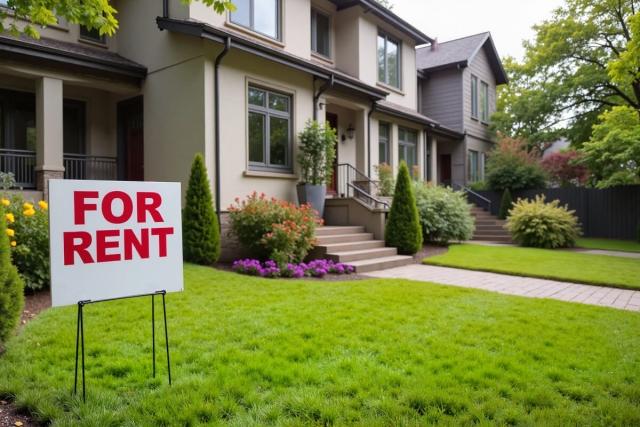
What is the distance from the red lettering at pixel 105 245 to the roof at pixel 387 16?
1272 cm

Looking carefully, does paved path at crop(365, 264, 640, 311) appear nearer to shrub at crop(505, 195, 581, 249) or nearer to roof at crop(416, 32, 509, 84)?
shrub at crop(505, 195, 581, 249)

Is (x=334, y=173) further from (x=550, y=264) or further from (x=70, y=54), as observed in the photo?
(x=70, y=54)

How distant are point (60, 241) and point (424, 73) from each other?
1980cm

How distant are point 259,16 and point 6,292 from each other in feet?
29.7

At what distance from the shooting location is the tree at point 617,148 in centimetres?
1331

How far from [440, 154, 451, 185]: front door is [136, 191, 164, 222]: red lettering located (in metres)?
18.6

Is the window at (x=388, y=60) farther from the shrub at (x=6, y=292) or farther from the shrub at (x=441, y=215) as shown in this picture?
the shrub at (x=6, y=292)

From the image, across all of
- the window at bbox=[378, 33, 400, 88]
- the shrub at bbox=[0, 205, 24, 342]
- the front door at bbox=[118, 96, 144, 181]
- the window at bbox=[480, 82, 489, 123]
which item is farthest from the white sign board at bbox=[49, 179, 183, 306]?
the window at bbox=[480, 82, 489, 123]

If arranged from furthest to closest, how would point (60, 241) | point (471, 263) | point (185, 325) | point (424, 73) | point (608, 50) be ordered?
1. point (424, 73)
2. point (608, 50)
3. point (471, 263)
4. point (185, 325)
5. point (60, 241)

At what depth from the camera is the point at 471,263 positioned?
9.14 metres

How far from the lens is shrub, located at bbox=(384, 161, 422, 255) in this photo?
10156mm

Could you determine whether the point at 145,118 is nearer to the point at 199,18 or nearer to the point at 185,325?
the point at 199,18

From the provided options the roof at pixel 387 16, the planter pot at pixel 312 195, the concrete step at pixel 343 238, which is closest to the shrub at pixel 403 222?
the concrete step at pixel 343 238

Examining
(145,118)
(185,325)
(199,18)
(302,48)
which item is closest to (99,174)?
(145,118)
